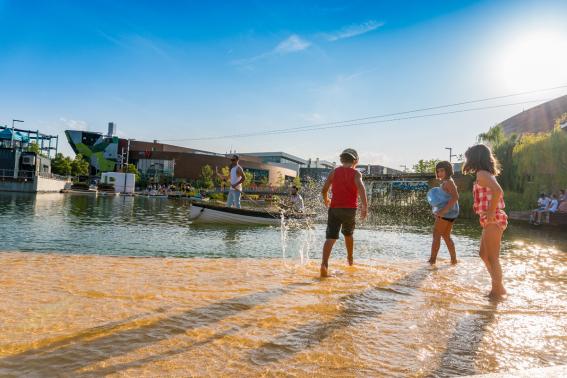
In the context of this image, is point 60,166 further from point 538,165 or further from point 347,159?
point 347,159

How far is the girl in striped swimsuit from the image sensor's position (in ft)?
14.6

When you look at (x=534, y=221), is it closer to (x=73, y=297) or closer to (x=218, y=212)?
(x=218, y=212)

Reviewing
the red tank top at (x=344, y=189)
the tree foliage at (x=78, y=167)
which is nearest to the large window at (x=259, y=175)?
the tree foliage at (x=78, y=167)

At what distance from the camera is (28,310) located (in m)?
3.31

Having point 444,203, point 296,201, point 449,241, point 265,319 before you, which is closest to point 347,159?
point 444,203

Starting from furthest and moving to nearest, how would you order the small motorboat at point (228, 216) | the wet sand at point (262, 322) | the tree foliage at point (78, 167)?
the tree foliage at point (78, 167) → the small motorboat at point (228, 216) → the wet sand at point (262, 322)

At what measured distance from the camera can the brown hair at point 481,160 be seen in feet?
14.9

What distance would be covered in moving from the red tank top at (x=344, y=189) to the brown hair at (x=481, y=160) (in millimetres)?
1602

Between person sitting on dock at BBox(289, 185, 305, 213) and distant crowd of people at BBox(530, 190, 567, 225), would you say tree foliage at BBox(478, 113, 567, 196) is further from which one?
person sitting on dock at BBox(289, 185, 305, 213)

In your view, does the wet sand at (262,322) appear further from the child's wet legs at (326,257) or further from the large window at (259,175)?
the large window at (259,175)

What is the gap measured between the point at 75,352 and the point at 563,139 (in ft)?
106

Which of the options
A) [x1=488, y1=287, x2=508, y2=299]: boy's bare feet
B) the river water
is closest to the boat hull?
the river water

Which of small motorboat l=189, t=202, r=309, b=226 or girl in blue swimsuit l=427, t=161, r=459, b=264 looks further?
small motorboat l=189, t=202, r=309, b=226

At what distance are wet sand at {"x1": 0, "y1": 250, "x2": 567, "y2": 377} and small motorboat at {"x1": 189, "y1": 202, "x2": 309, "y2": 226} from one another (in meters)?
9.02
